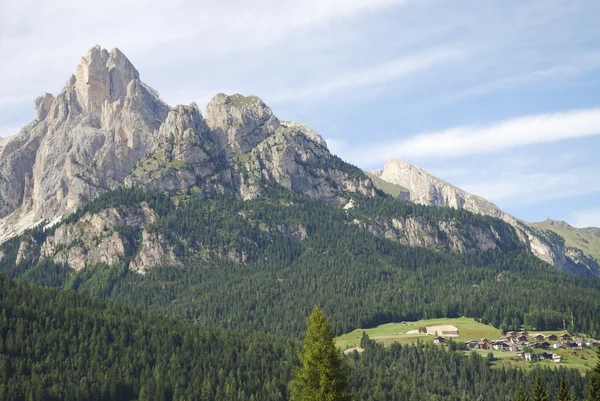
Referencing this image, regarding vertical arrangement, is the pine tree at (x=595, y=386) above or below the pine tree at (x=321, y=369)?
below

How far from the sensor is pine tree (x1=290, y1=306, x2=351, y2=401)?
81062 mm

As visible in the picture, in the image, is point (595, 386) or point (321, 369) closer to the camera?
point (321, 369)

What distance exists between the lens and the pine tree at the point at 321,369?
8106cm

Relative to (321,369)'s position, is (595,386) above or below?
below

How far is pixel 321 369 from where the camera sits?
267ft

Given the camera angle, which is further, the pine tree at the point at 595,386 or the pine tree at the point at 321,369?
the pine tree at the point at 595,386

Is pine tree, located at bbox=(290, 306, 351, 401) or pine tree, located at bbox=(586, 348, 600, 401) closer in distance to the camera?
pine tree, located at bbox=(290, 306, 351, 401)

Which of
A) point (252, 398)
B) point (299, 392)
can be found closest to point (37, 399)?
point (252, 398)

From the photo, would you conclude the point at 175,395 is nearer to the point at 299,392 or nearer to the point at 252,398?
the point at 252,398

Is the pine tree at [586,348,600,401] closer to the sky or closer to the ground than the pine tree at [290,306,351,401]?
closer to the ground

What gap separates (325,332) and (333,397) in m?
6.81

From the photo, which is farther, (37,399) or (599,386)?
(37,399)

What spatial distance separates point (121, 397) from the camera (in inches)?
7820

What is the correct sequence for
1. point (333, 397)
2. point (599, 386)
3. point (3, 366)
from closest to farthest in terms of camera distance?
point (333, 397)
point (599, 386)
point (3, 366)
